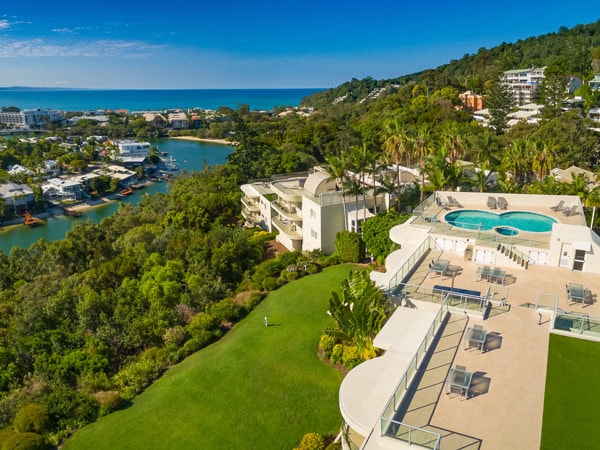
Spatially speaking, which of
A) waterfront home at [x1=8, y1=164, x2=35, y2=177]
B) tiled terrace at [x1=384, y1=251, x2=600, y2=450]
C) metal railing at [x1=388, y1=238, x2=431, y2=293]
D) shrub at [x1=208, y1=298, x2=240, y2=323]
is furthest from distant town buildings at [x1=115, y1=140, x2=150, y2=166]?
tiled terrace at [x1=384, y1=251, x2=600, y2=450]

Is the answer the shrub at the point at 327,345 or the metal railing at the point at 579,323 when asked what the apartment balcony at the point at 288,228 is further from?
the metal railing at the point at 579,323

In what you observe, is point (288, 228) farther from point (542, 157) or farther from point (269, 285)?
point (542, 157)

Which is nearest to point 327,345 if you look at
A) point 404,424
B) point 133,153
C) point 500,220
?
point 404,424

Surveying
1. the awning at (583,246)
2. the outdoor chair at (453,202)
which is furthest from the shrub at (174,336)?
the awning at (583,246)

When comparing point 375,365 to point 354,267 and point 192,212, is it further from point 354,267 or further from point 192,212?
point 192,212

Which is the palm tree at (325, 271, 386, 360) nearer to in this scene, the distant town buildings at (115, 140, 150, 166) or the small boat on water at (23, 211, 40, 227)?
the small boat on water at (23, 211, 40, 227)
